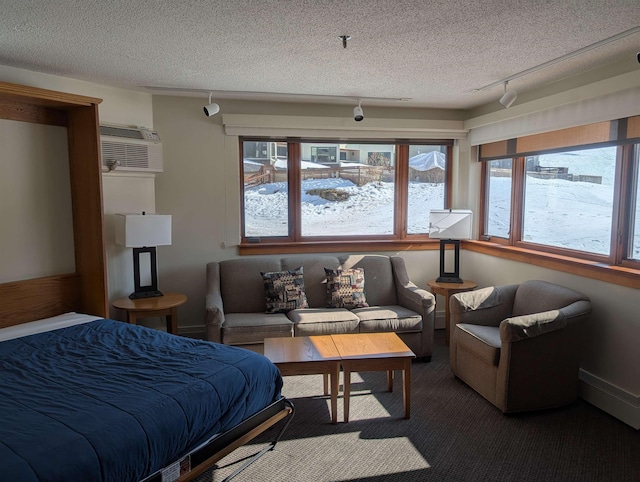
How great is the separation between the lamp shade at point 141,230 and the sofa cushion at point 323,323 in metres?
1.35

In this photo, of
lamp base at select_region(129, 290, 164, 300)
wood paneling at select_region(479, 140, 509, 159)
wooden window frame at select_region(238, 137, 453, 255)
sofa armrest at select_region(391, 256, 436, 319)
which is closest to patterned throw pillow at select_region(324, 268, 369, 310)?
sofa armrest at select_region(391, 256, 436, 319)

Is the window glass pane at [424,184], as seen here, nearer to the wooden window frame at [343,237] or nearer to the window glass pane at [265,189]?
the wooden window frame at [343,237]

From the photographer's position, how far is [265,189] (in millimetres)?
4742

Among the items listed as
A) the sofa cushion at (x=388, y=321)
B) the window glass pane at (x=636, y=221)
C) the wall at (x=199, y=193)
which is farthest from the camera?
the wall at (x=199, y=193)

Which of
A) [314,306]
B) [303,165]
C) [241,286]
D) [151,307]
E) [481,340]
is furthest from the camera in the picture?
[303,165]

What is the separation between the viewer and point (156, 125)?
4.35 metres

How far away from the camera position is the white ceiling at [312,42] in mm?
2281

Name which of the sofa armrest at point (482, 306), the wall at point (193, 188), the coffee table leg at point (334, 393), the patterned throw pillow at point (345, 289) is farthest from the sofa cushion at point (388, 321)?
the wall at point (193, 188)

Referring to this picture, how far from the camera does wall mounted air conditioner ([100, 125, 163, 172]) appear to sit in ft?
12.8

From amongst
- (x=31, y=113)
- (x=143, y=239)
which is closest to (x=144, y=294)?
(x=143, y=239)

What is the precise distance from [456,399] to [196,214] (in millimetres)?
2900

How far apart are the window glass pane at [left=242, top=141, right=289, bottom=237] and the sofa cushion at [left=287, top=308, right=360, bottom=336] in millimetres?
1158

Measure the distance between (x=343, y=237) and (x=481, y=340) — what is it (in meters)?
2.02

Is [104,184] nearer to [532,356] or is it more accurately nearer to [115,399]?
[115,399]
